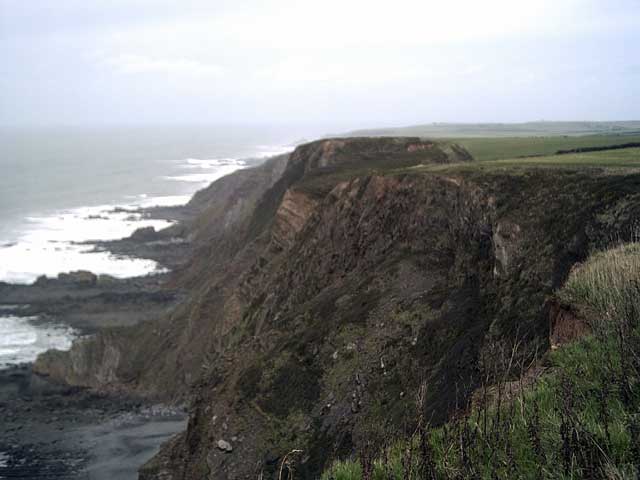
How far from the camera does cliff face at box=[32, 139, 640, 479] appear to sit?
1325 centimetres

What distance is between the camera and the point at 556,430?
4695mm

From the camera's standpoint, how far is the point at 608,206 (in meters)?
14.1

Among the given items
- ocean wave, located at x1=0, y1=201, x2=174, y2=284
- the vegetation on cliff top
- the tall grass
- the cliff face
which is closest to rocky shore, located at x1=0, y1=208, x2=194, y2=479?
the cliff face

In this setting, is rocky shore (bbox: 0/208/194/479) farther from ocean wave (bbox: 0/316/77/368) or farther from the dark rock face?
the dark rock face

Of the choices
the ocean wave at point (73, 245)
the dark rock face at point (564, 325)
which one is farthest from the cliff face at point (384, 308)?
the ocean wave at point (73, 245)

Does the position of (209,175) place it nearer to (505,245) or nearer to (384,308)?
(384,308)

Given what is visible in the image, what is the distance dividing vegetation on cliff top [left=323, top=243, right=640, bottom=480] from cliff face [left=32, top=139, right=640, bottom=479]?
1.22m

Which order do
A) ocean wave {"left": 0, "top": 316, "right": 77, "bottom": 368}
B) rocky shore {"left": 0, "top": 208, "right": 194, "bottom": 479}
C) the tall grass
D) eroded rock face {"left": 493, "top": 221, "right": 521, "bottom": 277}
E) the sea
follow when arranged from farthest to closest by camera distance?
the sea
ocean wave {"left": 0, "top": 316, "right": 77, "bottom": 368}
rocky shore {"left": 0, "top": 208, "right": 194, "bottom": 479}
eroded rock face {"left": 493, "top": 221, "right": 521, "bottom": 277}
the tall grass

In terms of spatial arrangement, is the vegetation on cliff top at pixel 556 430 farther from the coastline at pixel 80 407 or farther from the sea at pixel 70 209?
the sea at pixel 70 209

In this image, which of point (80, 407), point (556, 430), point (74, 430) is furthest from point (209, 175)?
point (556, 430)

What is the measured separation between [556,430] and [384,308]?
1310cm

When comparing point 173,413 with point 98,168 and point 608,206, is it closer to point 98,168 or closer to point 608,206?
point 608,206

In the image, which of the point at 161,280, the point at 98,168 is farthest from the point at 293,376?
the point at 98,168

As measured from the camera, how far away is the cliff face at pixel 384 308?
1325 centimetres
